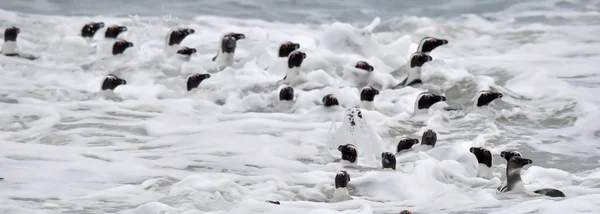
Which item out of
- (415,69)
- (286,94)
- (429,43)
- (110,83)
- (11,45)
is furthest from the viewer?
(11,45)

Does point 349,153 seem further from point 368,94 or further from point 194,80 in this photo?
point 194,80

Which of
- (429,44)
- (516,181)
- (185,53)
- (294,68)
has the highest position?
(429,44)

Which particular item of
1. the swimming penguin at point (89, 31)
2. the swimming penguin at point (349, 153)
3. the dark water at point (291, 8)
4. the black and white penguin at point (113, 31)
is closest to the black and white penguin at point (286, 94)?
the swimming penguin at point (349, 153)

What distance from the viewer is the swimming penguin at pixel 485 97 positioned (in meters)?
11.7

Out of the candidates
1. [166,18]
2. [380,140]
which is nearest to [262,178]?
[380,140]

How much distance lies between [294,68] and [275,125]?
2245 mm

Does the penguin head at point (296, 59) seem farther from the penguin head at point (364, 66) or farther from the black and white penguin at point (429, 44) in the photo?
the black and white penguin at point (429, 44)

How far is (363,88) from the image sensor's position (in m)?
12.1

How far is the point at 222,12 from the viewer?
21.0 meters

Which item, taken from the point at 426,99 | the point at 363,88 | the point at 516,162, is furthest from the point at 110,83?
the point at 516,162

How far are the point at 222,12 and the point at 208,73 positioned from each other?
724 centimetres

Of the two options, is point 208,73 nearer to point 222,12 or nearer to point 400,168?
point 400,168

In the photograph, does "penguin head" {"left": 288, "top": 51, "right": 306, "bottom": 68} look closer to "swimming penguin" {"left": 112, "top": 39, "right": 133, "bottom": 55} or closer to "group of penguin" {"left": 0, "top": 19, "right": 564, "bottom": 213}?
"group of penguin" {"left": 0, "top": 19, "right": 564, "bottom": 213}

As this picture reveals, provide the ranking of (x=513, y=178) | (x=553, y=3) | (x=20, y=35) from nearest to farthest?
(x=513, y=178) < (x=20, y=35) < (x=553, y=3)
